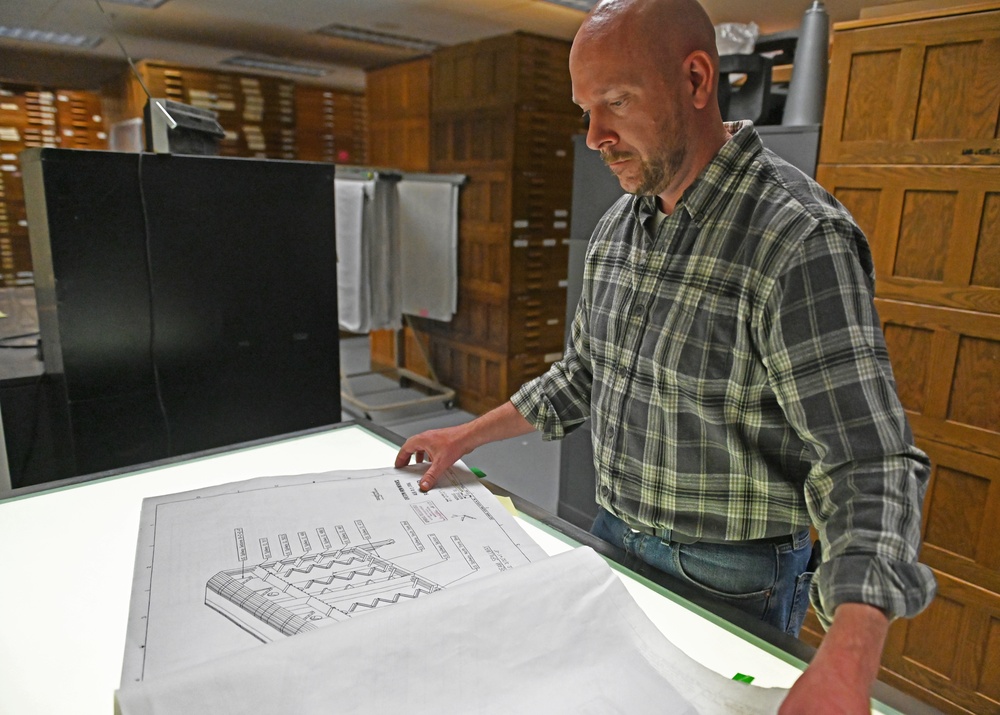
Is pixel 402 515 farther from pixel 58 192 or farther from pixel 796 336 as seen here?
pixel 58 192

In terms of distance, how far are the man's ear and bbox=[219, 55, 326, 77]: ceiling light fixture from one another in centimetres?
605

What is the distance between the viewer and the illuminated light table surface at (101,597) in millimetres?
637

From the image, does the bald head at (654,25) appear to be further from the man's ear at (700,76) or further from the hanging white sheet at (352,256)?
the hanging white sheet at (352,256)

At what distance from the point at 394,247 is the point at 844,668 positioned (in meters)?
Result: 3.75

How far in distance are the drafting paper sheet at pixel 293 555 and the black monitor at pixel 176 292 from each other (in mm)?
760

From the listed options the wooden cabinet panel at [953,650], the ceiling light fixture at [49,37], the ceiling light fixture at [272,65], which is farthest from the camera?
the ceiling light fixture at [272,65]

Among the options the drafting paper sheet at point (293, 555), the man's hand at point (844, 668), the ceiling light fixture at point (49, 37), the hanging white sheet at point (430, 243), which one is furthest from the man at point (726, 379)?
the ceiling light fixture at point (49, 37)

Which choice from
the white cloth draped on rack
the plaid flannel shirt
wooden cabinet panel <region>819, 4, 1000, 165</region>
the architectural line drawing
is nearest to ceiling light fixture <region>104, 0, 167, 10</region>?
the white cloth draped on rack

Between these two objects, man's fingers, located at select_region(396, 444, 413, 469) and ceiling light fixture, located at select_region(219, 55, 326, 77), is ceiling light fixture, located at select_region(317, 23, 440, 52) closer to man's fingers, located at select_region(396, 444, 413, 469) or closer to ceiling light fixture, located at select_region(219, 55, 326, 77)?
ceiling light fixture, located at select_region(219, 55, 326, 77)

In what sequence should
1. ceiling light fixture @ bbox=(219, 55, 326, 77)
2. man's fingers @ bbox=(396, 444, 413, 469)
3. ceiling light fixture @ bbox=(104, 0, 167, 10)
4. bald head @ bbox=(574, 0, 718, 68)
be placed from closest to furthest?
bald head @ bbox=(574, 0, 718, 68) < man's fingers @ bbox=(396, 444, 413, 469) < ceiling light fixture @ bbox=(104, 0, 167, 10) < ceiling light fixture @ bbox=(219, 55, 326, 77)

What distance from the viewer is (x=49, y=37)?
17.7 ft

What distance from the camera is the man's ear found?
85 cm


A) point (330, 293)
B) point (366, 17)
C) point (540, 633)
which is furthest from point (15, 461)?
point (366, 17)
